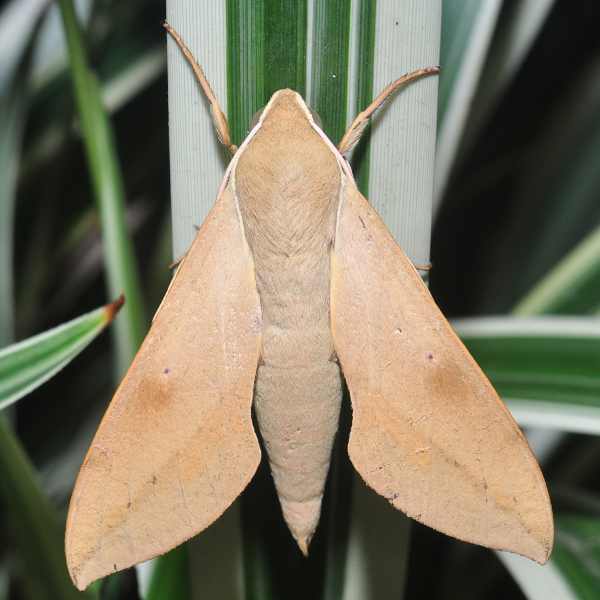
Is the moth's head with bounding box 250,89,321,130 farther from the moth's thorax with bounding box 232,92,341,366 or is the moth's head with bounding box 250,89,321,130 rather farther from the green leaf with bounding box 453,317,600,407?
the green leaf with bounding box 453,317,600,407

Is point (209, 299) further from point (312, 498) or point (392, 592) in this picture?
point (392, 592)

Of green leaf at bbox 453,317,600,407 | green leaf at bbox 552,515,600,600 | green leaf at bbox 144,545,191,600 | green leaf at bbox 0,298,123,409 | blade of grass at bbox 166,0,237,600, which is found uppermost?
blade of grass at bbox 166,0,237,600

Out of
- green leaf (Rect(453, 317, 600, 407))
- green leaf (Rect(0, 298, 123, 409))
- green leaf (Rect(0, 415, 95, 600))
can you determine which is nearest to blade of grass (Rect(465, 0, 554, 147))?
green leaf (Rect(453, 317, 600, 407))

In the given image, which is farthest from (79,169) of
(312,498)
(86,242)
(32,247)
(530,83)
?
(312,498)

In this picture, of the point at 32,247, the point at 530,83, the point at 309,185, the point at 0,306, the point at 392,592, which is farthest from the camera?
the point at 530,83

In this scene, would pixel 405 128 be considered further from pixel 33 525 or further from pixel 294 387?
pixel 33 525

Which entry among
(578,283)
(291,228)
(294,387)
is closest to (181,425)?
(294,387)

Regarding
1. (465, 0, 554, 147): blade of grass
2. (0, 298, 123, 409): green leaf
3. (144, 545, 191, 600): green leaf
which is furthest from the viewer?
(465, 0, 554, 147): blade of grass

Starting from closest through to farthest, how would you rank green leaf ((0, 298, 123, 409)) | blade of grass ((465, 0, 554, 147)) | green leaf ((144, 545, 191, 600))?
1. green leaf ((0, 298, 123, 409))
2. green leaf ((144, 545, 191, 600))
3. blade of grass ((465, 0, 554, 147))

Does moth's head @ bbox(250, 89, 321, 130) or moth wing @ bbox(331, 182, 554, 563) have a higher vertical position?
moth's head @ bbox(250, 89, 321, 130)
